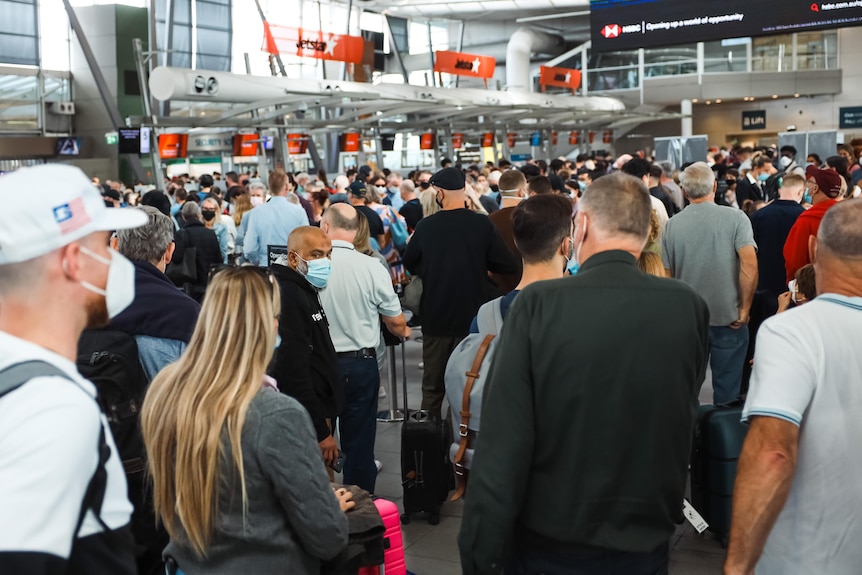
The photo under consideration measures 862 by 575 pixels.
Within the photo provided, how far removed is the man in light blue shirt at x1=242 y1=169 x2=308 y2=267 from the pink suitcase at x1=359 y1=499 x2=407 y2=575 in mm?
6331

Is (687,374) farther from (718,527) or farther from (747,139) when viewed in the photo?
(747,139)

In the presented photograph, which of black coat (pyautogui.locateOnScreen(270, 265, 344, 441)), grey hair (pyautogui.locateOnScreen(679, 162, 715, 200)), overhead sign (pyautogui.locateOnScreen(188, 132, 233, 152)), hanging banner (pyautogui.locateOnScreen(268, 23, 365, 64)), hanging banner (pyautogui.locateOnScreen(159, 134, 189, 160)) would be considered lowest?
black coat (pyautogui.locateOnScreen(270, 265, 344, 441))

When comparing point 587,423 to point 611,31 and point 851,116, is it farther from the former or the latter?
point 851,116

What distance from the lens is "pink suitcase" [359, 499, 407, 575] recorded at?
11.2 feet

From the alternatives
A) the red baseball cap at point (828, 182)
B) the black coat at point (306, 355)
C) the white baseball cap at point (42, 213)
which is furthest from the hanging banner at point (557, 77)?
the white baseball cap at point (42, 213)

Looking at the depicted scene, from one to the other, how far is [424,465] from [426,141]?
22227 mm

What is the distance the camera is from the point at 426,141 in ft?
88.1

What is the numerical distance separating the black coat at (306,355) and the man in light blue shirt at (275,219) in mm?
5022

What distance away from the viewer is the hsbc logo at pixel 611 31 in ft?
47.6

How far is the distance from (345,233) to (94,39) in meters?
27.5

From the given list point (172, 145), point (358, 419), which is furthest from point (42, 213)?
point (172, 145)

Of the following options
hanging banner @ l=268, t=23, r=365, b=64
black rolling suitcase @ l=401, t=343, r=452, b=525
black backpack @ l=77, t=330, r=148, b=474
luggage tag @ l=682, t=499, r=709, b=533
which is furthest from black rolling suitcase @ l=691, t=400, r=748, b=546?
hanging banner @ l=268, t=23, r=365, b=64

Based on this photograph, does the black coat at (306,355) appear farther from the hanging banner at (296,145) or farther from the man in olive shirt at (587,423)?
the hanging banner at (296,145)

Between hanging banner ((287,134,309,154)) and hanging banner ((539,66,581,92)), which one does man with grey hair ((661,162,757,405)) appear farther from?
hanging banner ((539,66,581,92))
